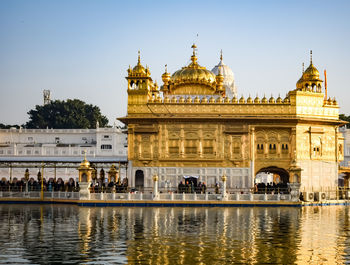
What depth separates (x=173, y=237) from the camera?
21.7 m

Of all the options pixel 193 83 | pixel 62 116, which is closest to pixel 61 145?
pixel 62 116

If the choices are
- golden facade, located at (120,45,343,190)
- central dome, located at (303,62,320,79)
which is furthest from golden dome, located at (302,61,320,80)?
golden facade, located at (120,45,343,190)

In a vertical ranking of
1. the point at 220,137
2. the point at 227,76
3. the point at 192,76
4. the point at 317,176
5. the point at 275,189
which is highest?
the point at 227,76

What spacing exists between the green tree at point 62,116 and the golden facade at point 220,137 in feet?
187

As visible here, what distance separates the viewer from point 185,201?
37.1 meters

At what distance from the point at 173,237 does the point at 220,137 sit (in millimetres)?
20457

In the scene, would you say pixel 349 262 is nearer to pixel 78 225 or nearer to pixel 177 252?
pixel 177 252

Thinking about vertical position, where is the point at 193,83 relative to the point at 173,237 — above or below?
above

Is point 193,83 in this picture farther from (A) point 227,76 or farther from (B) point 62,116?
(B) point 62,116

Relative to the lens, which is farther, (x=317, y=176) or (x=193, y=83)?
(x=193, y=83)

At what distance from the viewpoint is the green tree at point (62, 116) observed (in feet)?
324

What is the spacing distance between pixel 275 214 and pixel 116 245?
13641 millimetres

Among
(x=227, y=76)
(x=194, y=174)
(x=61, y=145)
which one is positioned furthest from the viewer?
(x=61, y=145)

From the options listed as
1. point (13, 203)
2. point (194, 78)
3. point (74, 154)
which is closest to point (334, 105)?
point (194, 78)
